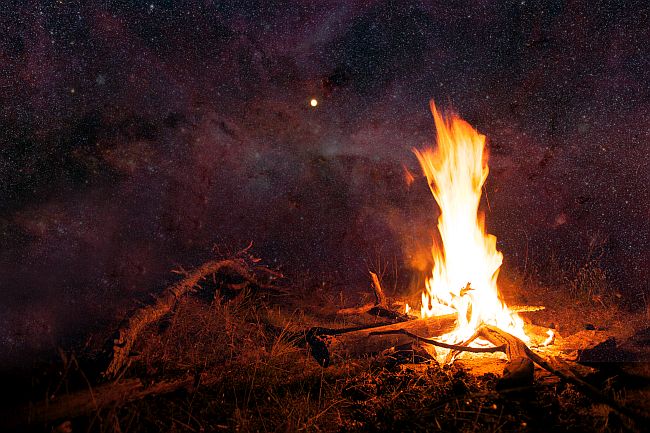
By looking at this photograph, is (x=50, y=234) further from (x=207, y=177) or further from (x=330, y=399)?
(x=330, y=399)

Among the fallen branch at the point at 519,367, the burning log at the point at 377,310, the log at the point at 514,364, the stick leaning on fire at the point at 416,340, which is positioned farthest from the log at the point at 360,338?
the burning log at the point at 377,310

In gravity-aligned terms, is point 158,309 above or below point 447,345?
above

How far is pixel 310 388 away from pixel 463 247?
389cm

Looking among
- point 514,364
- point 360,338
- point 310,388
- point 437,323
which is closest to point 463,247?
point 437,323

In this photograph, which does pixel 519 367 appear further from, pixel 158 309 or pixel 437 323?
pixel 158 309

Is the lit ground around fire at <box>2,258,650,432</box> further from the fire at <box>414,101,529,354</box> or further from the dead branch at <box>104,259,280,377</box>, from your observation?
the fire at <box>414,101,529,354</box>

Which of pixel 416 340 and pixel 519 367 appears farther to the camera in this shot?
pixel 416 340

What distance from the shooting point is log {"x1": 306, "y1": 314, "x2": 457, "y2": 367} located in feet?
17.0

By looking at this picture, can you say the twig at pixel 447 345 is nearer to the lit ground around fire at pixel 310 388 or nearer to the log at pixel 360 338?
the log at pixel 360 338

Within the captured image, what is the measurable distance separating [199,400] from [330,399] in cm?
133

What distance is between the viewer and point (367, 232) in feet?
32.8

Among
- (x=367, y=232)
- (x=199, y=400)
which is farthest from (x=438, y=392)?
(x=367, y=232)

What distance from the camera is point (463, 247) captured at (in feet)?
23.2

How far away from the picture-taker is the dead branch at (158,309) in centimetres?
425
